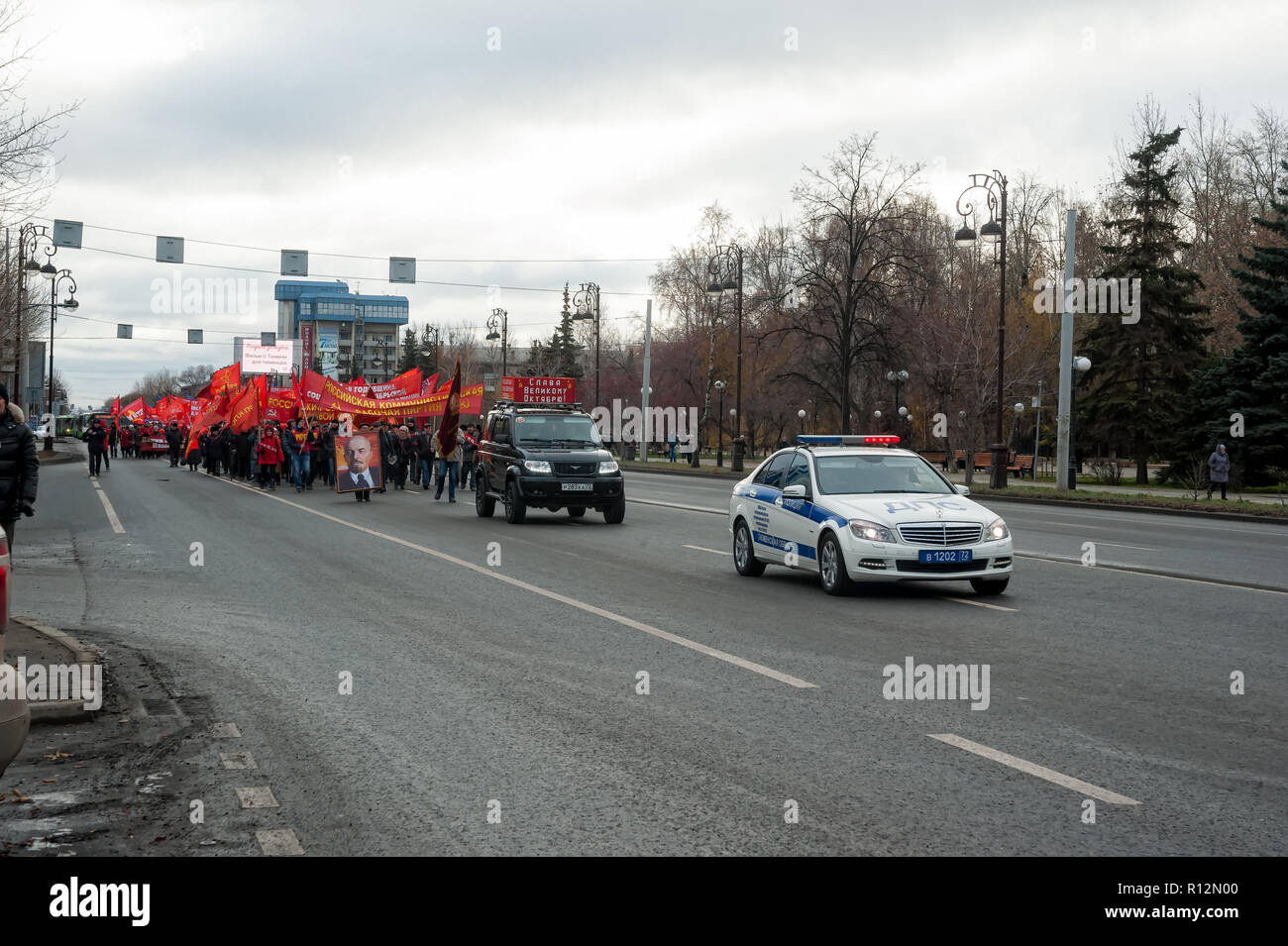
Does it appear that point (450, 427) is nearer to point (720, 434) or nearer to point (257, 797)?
point (257, 797)

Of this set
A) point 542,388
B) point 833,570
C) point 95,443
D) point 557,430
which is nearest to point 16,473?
point 833,570

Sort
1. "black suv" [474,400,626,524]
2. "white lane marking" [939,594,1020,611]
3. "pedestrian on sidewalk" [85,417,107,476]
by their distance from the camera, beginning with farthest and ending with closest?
"pedestrian on sidewalk" [85,417,107,476], "black suv" [474,400,626,524], "white lane marking" [939,594,1020,611]

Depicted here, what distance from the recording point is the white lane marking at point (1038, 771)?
5.57 m

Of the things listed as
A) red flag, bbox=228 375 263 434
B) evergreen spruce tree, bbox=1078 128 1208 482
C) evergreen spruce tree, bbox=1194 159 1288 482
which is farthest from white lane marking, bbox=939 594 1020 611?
evergreen spruce tree, bbox=1078 128 1208 482

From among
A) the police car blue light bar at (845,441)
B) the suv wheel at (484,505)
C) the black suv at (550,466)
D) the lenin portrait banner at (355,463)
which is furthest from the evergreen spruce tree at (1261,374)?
the police car blue light bar at (845,441)

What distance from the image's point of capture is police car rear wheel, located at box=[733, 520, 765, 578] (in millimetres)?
14805

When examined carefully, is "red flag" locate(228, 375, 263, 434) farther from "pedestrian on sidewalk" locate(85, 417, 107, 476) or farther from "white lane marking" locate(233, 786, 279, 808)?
"white lane marking" locate(233, 786, 279, 808)

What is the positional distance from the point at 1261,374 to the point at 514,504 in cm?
2912

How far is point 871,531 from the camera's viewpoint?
12.6 m
